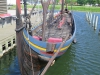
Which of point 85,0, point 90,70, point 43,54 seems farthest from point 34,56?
point 85,0

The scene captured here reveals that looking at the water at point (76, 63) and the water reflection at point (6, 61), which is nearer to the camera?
the water reflection at point (6, 61)

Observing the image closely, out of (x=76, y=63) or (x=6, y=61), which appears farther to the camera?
(x=76, y=63)

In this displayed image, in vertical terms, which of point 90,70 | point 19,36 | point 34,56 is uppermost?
point 19,36

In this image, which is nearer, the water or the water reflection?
the water reflection

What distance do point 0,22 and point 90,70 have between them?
59.8 feet

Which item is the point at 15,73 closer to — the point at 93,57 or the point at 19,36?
the point at 19,36

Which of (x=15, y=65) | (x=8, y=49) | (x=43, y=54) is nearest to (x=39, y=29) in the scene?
(x=8, y=49)

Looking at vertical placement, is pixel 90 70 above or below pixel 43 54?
below

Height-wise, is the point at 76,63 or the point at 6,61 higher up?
the point at 6,61

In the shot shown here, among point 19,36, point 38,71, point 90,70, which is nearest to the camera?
point 19,36

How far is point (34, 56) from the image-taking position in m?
15.1

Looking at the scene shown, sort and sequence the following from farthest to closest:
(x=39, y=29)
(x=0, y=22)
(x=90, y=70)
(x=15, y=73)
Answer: (x=0, y=22), (x=39, y=29), (x=90, y=70), (x=15, y=73)

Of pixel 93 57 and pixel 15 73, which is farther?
pixel 93 57

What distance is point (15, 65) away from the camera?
1850 cm
